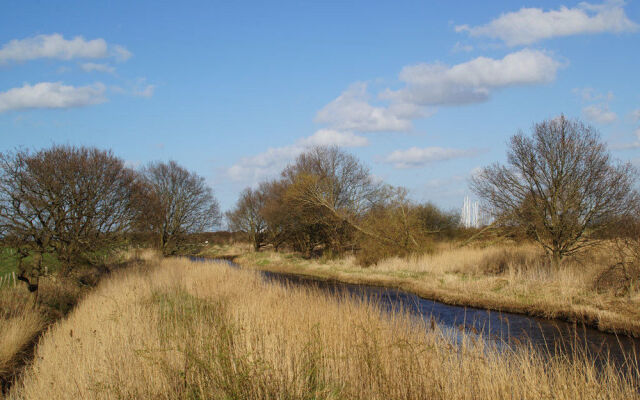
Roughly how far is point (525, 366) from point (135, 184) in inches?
689

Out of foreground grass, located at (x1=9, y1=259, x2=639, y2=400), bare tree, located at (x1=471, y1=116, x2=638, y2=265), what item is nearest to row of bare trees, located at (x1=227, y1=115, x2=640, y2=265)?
bare tree, located at (x1=471, y1=116, x2=638, y2=265)

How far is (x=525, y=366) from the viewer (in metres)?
4.83

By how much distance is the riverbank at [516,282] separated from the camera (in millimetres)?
11062

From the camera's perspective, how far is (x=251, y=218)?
4072 cm

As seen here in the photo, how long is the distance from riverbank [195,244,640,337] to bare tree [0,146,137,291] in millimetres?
11646

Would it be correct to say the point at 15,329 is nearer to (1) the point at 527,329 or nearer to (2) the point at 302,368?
(2) the point at 302,368

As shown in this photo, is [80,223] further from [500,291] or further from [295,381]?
[500,291]

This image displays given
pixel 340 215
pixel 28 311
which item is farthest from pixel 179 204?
pixel 28 311

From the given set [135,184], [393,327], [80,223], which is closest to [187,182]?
[135,184]

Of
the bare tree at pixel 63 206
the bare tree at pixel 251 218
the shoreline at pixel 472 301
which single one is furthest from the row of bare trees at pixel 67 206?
the bare tree at pixel 251 218

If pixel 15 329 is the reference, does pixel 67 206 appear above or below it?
above

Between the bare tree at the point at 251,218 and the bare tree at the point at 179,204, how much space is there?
7.93 feet

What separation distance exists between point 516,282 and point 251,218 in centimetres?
2935

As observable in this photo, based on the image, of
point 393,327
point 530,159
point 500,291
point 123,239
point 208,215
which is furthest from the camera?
point 208,215
